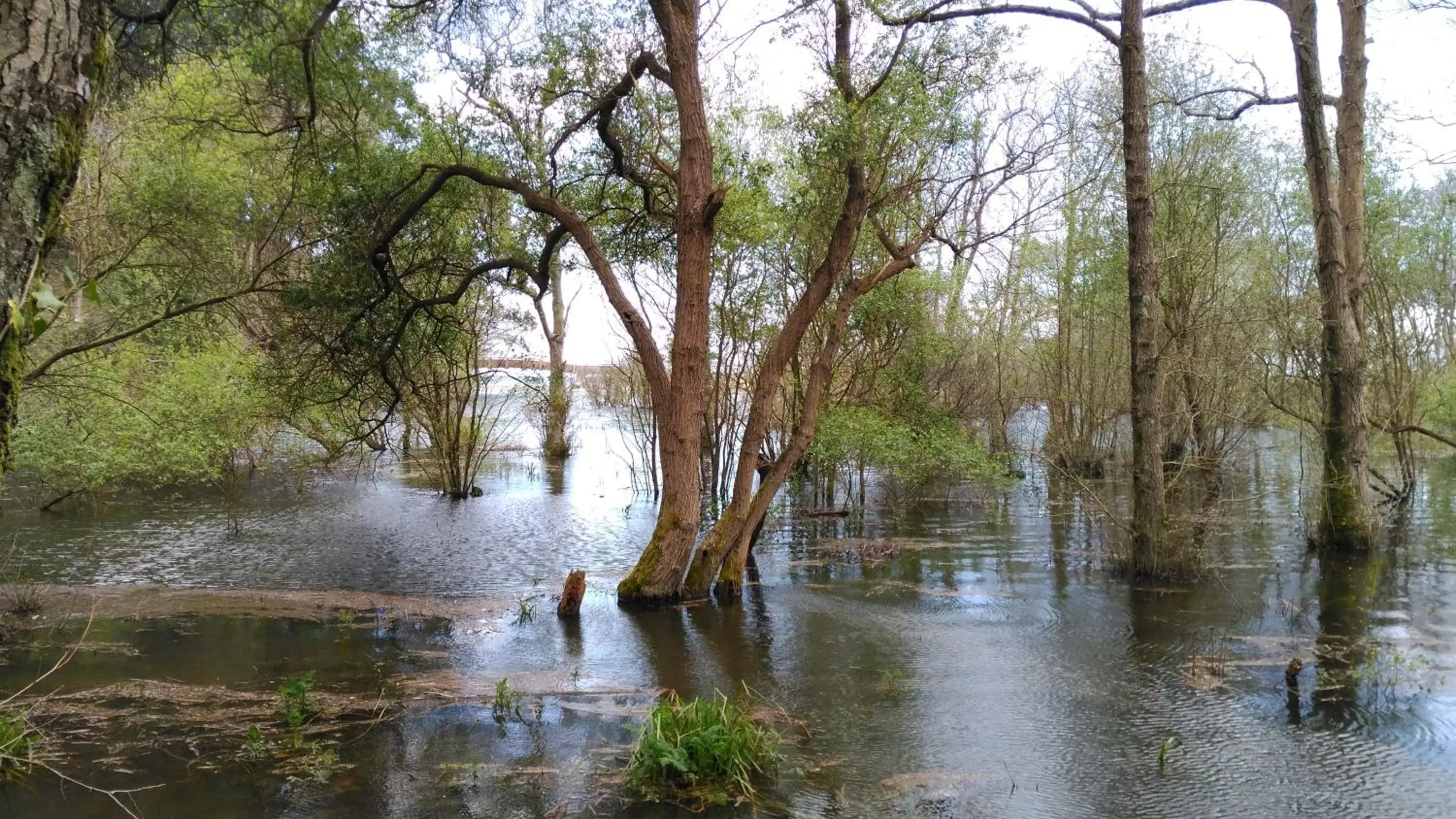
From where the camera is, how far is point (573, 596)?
30.4ft

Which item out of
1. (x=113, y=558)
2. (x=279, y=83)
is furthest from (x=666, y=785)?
(x=113, y=558)

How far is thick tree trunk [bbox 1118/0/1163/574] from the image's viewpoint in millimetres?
9773

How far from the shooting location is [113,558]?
38.0 ft

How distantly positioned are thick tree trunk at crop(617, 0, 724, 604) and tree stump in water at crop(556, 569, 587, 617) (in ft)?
1.69

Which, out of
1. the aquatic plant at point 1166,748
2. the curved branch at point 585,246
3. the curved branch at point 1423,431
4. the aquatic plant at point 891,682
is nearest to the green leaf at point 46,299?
the aquatic plant at point 1166,748

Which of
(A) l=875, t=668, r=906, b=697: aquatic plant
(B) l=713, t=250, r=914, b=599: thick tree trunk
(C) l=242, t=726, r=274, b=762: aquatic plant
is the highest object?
(B) l=713, t=250, r=914, b=599: thick tree trunk

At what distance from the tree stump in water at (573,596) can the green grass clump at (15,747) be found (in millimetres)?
4751

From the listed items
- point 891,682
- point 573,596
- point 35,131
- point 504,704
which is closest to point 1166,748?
point 891,682

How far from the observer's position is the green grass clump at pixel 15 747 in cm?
479

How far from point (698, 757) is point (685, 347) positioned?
5050mm

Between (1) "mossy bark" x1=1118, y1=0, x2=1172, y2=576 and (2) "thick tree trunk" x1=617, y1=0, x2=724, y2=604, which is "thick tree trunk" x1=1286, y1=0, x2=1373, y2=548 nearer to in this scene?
(1) "mossy bark" x1=1118, y1=0, x2=1172, y2=576

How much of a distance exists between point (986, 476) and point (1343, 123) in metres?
7.37

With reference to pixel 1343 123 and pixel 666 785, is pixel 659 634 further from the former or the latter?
pixel 1343 123

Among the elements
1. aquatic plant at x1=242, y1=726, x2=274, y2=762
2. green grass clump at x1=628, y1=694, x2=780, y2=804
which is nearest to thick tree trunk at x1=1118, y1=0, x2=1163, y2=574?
green grass clump at x1=628, y1=694, x2=780, y2=804
